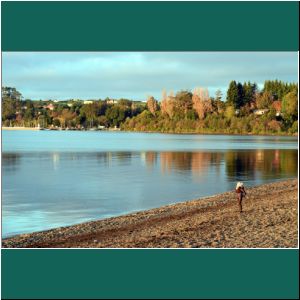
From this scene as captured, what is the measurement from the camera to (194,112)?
44.2m

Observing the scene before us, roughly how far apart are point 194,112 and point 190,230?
1421 inches

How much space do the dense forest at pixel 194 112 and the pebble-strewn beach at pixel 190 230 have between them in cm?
2584

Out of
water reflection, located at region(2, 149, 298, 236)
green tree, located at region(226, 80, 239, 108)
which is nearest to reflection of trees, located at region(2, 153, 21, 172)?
water reflection, located at region(2, 149, 298, 236)

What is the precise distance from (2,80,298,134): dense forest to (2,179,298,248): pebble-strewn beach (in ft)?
84.8

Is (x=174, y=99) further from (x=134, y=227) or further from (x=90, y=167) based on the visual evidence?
(x=134, y=227)

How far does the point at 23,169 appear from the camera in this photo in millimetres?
22984

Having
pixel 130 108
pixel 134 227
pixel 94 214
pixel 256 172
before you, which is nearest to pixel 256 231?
pixel 134 227

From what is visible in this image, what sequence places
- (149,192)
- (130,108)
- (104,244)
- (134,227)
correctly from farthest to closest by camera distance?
(130,108) < (149,192) < (134,227) < (104,244)

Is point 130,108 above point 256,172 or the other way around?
above

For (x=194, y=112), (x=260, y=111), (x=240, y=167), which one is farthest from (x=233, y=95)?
(x=240, y=167)

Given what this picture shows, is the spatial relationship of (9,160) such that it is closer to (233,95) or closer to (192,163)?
(192,163)

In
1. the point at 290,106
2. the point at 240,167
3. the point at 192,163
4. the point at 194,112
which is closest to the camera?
the point at 240,167

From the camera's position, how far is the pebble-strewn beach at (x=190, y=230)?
7488 mm

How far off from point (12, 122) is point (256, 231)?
34124mm
